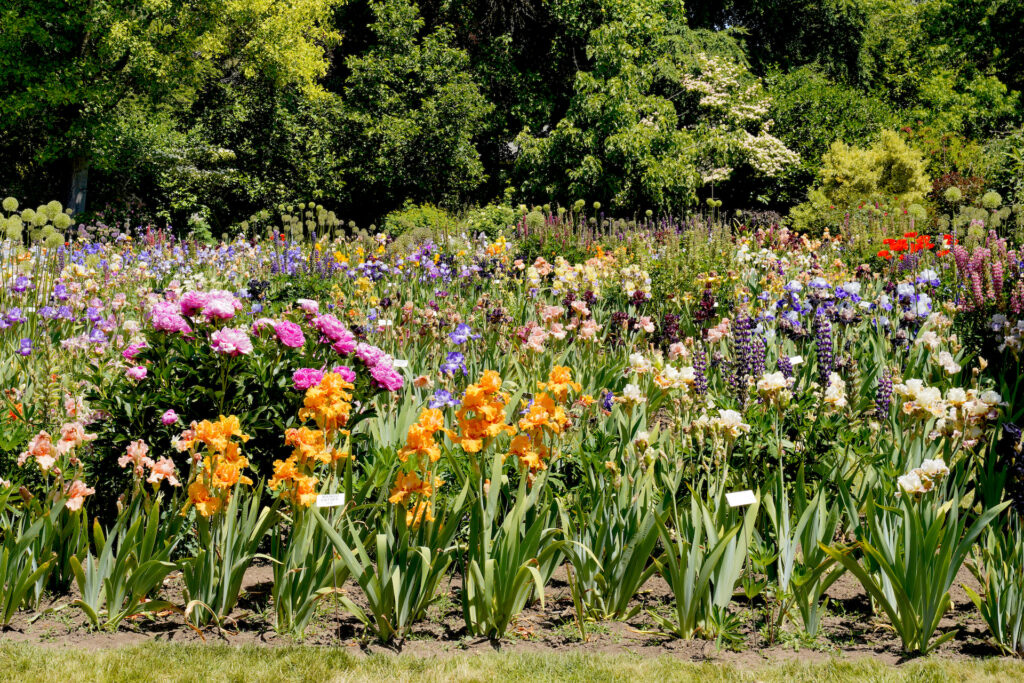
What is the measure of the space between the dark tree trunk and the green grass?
66.1ft

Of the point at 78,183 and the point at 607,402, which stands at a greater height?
the point at 78,183

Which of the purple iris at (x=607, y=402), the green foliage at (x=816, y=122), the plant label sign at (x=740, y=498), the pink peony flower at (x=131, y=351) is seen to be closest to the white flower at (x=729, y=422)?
the plant label sign at (x=740, y=498)

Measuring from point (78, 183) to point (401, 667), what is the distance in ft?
68.6

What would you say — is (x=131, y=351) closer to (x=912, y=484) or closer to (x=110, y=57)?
(x=912, y=484)

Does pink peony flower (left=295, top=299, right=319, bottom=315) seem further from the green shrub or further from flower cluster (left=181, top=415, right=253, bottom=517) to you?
the green shrub

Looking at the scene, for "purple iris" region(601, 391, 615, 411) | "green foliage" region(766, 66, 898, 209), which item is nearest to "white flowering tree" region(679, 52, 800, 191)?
"green foliage" region(766, 66, 898, 209)

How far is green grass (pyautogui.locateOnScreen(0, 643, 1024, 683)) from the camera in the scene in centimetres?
258

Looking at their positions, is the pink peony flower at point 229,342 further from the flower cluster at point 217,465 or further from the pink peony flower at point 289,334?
the flower cluster at point 217,465

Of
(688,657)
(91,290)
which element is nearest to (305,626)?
(688,657)

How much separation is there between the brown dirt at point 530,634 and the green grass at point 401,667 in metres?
0.07

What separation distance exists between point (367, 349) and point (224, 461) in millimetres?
804

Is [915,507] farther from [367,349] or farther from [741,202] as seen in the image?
[741,202]

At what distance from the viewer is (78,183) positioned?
2005 cm

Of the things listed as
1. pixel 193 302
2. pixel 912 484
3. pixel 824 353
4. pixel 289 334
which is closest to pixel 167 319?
pixel 193 302
